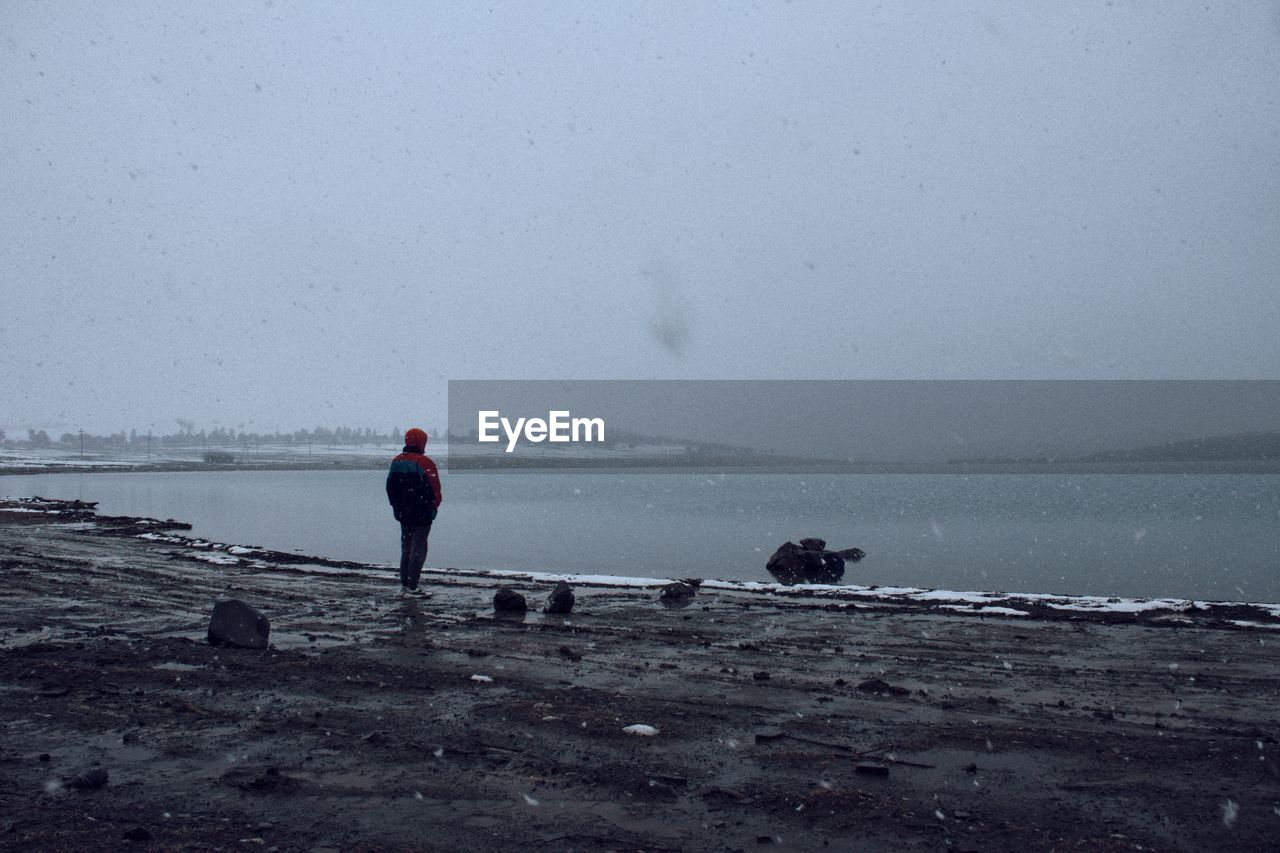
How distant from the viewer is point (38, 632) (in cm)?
1017

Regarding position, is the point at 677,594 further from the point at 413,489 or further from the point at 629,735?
the point at 629,735

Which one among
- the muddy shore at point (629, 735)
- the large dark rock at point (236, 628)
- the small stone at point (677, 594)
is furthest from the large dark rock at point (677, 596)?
the large dark rock at point (236, 628)

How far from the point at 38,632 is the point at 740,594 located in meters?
10.9

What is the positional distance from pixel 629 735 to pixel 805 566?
19.3m

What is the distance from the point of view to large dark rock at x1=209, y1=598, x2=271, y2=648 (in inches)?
373

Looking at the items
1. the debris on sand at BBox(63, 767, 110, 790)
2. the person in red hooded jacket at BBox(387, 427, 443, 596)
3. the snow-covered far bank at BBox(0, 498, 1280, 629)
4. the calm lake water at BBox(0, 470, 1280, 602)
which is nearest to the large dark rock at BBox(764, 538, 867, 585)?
the calm lake water at BBox(0, 470, 1280, 602)

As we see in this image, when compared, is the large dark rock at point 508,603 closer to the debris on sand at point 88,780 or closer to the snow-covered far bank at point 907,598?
the snow-covered far bank at point 907,598

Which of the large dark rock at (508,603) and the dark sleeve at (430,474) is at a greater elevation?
the dark sleeve at (430,474)

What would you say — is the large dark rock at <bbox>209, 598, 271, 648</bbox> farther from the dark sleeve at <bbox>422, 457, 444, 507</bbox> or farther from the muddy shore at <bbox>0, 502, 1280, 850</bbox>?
the dark sleeve at <bbox>422, 457, 444, 507</bbox>

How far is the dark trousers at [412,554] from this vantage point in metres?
15.1

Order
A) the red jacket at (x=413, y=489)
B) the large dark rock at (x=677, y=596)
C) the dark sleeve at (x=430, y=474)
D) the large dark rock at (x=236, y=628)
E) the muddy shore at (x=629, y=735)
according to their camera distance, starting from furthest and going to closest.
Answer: the large dark rock at (x=677, y=596), the dark sleeve at (x=430, y=474), the red jacket at (x=413, y=489), the large dark rock at (x=236, y=628), the muddy shore at (x=629, y=735)

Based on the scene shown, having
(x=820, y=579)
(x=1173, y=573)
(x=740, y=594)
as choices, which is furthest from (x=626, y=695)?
(x=1173, y=573)

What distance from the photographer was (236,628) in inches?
375

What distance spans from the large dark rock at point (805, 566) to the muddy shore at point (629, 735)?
40.7ft
